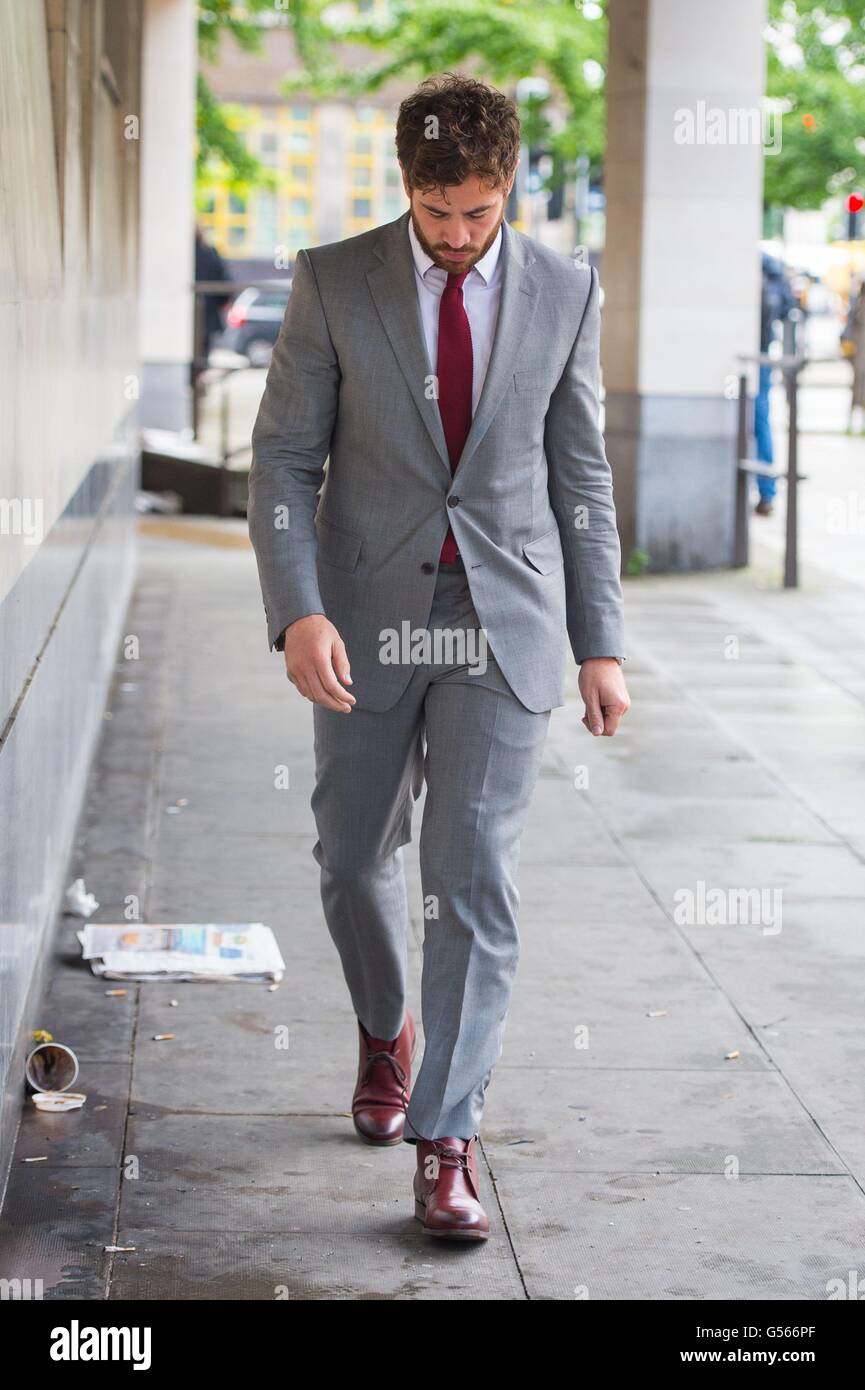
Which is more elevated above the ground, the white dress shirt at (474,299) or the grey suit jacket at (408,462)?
the white dress shirt at (474,299)

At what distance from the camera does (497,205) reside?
3.77 metres

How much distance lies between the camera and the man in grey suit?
389 cm

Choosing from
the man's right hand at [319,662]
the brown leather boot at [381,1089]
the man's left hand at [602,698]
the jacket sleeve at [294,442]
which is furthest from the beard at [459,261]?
the brown leather boot at [381,1089]

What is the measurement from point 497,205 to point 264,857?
333cm

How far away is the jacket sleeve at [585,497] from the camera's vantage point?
13.1 feet

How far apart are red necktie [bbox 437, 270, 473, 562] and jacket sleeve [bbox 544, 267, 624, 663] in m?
0.20

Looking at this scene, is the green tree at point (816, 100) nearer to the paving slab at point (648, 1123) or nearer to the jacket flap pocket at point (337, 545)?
the paving slab at point (648, 1123)

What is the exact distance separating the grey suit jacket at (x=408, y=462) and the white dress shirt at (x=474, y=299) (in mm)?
25

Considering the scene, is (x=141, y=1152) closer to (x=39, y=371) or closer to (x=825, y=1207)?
(x=825, y=1207)

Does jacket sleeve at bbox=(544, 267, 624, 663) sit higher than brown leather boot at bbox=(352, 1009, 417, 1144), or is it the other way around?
jacket sleeve at bbox=(544, 267, 624, 663)

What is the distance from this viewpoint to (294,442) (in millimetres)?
3973

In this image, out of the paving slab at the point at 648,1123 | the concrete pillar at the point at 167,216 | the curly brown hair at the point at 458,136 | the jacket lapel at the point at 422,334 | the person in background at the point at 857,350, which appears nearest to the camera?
the curly brown hair at the point at 458,136

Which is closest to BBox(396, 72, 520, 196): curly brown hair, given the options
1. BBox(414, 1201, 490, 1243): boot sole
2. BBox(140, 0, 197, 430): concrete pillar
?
BBox(414, 1201, 490, 1243): boot sole

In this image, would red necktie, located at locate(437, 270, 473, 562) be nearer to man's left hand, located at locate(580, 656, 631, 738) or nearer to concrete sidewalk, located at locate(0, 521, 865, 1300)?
man's left hand, located at locate(580, 656, 631, 738)
